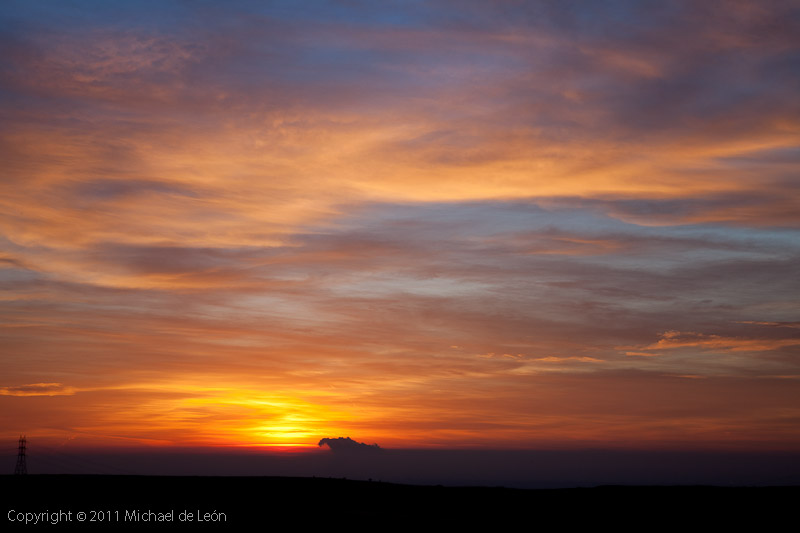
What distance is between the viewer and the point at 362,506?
66.0 m

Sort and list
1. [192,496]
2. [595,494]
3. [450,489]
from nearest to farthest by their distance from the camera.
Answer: [192,496] → [595,494] → [450,489]

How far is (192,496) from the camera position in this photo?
232 feet

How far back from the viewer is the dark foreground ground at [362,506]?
54.6 meters

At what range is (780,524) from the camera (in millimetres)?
56438

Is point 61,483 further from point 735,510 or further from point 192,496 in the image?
point 735,510

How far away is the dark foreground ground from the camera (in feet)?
179

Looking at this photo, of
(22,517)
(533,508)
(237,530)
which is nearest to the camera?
(237,530)

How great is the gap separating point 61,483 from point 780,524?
7401 centimetres

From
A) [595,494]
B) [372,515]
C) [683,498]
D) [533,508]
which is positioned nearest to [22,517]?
[372,515]

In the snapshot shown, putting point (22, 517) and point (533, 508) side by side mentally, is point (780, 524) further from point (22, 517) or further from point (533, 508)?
point (22, 517)

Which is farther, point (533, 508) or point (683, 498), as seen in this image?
point (683, 498)

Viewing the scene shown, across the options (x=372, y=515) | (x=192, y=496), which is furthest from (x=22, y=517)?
(x=372, y=515)

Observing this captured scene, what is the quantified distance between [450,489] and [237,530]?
39.2m

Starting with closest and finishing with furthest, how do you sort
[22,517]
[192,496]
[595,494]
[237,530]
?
[237,530]
[22,517]
[192,496]
[595,494]
